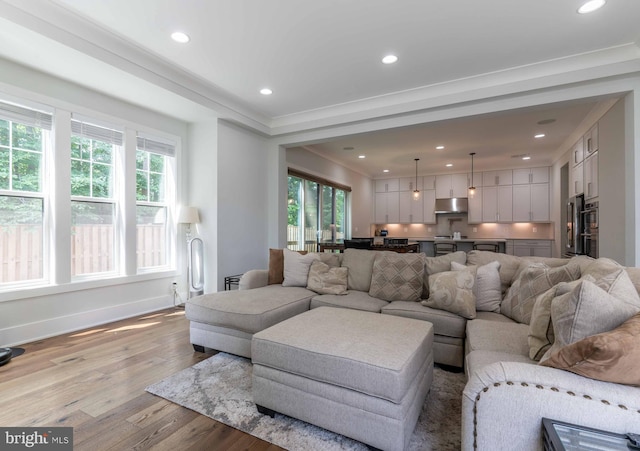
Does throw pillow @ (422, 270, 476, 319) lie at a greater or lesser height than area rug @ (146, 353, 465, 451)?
greater

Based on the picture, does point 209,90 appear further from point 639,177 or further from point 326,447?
point 639,177

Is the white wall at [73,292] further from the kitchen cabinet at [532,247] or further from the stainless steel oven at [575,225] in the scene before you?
the kitchen cabinet at [532,247]

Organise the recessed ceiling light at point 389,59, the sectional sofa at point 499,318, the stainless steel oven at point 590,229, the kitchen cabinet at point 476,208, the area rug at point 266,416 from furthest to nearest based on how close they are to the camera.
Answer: the kitchen cabinet at point 476,208
the stainless steel oven at point 590,229
the recessed ceiling light at point 389,59
the area rug at point 266,416
the sectional sofa at point 499,318

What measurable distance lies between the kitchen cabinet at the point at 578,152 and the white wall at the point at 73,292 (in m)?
6.54

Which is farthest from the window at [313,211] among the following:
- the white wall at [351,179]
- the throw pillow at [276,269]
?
the throw pillow at [276,269]

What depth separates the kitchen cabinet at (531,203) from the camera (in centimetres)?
764

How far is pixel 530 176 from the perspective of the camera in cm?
783

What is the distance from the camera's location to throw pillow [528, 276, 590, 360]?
1520 mm

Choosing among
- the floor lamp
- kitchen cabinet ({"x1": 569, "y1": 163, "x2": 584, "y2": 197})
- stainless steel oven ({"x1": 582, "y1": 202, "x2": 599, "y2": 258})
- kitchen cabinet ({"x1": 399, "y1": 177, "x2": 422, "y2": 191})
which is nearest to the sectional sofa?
the floor lamp

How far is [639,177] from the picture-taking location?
10.1 ft

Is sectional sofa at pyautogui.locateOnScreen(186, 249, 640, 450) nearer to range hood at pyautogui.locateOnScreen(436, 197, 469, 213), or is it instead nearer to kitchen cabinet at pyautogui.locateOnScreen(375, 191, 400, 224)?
range hood at pyautogui.locateOnScreen(436, 197, 469, 213)

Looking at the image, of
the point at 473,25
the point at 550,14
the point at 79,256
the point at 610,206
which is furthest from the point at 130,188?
the point at 610,206

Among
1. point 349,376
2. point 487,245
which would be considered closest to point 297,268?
point 349,376

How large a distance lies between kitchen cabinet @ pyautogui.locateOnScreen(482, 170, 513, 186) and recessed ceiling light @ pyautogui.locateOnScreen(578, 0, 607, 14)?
6240 mm
